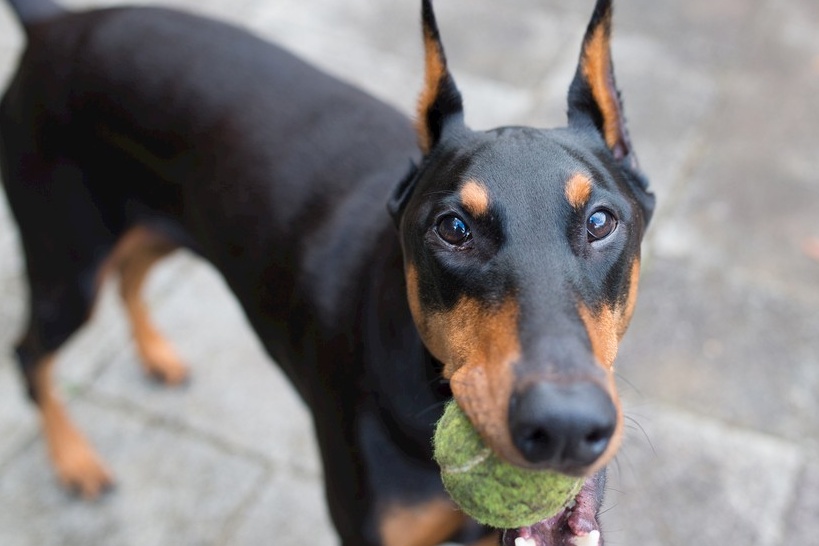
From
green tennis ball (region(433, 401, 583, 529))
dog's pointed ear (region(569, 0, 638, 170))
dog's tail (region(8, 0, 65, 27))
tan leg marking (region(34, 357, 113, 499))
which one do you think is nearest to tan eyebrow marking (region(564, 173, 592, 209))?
dog's pointed ear (region(569, 0, 638, 170))

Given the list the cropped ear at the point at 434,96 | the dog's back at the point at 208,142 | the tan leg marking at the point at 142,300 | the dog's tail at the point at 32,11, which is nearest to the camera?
the cropped ear at the point at 434,96

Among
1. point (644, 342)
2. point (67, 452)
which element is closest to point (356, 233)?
point (67, 452)

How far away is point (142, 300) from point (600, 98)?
2363 millimetres

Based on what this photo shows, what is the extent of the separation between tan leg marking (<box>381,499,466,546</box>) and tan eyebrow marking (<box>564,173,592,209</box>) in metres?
0.92

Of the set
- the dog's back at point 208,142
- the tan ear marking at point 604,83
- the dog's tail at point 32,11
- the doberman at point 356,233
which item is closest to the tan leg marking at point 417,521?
the doberman at point 356,233

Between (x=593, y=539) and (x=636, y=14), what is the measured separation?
4838mm

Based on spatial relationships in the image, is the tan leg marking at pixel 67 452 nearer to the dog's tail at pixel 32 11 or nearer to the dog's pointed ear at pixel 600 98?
the dog's tail at pixel 32 11

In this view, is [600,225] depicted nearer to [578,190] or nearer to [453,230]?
[578,190]

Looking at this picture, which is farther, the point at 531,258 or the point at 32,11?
the point at 32,11

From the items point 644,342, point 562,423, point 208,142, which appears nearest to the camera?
point 562,423

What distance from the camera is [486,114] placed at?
523 cm

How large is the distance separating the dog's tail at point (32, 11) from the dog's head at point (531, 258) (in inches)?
67.2

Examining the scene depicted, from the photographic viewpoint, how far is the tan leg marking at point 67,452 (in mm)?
3654

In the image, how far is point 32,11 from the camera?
3.31m
